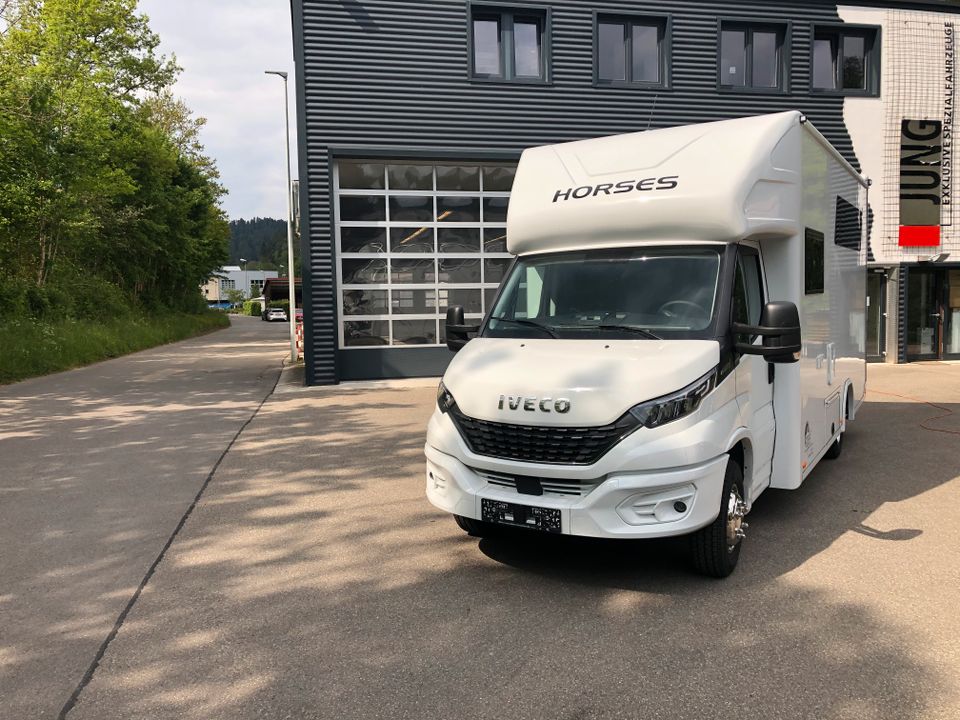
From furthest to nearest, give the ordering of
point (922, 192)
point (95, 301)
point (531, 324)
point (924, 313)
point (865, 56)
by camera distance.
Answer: point (95, 301) → point (924, 313) → point (922, 192) → point (865, 56) → point (531, 324)

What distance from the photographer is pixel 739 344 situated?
4.38 m

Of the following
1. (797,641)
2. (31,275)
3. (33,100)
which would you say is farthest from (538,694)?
(31,275)

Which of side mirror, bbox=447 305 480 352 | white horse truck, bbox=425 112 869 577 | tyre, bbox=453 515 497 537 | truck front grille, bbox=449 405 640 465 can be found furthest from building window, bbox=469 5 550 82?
truck front grille, bbox=449 405 640 465

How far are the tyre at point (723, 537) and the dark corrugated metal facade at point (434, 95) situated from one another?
10566mm

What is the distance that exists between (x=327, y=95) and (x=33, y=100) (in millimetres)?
10382

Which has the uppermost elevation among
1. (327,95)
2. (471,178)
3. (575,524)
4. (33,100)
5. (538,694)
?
(33,100)

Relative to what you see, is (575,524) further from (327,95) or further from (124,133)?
(124,133)

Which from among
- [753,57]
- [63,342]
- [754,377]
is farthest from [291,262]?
[754,377]

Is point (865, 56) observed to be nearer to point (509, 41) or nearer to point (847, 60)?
point (847, 60)

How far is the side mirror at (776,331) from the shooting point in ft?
13.7

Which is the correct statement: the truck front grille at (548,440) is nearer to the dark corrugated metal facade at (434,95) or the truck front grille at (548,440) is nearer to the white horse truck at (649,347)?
the white horse truck at (649,347)

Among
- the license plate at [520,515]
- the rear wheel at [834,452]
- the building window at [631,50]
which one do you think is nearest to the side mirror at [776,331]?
the license plate at [520,515]

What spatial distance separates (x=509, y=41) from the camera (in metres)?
14.6

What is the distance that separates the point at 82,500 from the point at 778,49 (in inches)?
615
